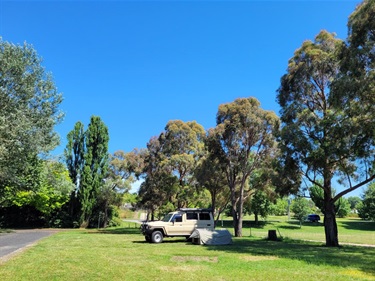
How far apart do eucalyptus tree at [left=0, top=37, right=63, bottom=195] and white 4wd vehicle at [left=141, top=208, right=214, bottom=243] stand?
Answer: 850cm

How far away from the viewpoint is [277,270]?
10.0 meters

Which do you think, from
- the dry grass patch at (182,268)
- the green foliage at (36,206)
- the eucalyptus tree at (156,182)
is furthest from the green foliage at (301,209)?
the dry grass patch at (182,268)

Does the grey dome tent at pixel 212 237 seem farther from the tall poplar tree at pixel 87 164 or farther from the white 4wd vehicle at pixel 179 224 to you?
the tall poplar tree at pixel 87 164

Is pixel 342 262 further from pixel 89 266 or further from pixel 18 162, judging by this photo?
pixel 18 162

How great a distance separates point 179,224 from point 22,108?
1181cm

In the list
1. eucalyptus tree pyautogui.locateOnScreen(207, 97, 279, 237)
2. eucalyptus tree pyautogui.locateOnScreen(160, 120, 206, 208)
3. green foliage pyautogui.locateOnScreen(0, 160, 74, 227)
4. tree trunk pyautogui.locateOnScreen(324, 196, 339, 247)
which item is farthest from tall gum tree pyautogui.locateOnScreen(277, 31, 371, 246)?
green foliage pyautogui.locateOnScreen(0, 160, 74, 227)

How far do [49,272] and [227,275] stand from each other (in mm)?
5109

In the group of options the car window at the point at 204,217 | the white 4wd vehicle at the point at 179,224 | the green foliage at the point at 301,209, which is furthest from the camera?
the green foliage at the point at 301,209

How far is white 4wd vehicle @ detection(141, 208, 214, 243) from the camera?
2042 cm

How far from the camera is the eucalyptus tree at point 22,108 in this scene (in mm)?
16719

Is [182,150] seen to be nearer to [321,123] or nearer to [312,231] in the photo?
[321,123]

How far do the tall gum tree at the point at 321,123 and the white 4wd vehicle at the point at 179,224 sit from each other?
7.06m

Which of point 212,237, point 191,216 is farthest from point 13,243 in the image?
point 212,237

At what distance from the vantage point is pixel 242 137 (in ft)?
91.1
